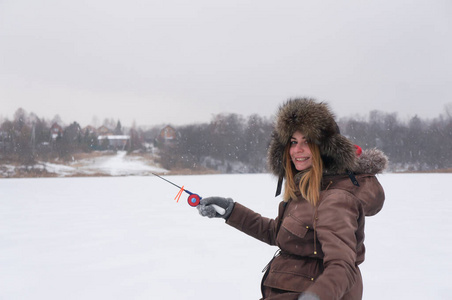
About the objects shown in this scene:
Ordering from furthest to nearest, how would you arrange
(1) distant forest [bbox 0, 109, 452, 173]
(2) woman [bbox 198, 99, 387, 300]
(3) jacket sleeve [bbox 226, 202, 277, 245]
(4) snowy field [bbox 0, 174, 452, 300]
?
(1) distant forest [bbox 0, 109, 452, 173], (4) snowy field [bbox 0, 174, 452, 300], (3) jacket sleeve [bbox 226, 202, 277, 245], (2) woman [bbox 198, 99, 387, 300]

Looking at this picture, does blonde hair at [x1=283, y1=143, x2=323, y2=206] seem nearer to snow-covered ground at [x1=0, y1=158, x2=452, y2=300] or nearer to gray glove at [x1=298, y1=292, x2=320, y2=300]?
gray glove at [x1=298, y1=292, x2=320, y2=300]

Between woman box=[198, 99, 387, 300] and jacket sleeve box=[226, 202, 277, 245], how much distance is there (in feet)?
1.07

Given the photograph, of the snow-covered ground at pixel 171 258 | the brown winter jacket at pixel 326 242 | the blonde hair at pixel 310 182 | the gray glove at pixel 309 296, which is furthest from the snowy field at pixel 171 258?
the gray glove at pixel 309 296

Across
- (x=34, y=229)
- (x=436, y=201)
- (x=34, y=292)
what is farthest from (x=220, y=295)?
(x=436, y=201)

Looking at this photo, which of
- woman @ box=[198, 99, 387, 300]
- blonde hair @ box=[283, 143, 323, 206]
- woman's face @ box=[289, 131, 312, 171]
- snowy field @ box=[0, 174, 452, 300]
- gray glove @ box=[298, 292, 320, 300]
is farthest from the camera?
snowy field @ box=[0, 174, 452, 300]

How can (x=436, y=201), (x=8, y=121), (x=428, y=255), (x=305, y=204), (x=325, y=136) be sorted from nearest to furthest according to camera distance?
1. (x=305, y=204)
2. (x=325, y=136)
3. (x=428, y=255)
4. (x=436, y=201)
5. (x=8, y=121)

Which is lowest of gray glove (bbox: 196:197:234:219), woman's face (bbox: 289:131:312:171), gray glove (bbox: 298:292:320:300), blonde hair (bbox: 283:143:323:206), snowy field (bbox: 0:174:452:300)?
snowy field (bbox: 0:174:452:300)

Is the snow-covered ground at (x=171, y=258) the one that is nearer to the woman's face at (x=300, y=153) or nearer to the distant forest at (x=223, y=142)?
the woman's face at (x=300, y=153)

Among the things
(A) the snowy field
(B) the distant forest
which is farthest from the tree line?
(A) the snowy field

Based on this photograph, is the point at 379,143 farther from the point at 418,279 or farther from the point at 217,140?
the point at 418,279

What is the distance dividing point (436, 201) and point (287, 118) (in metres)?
11.2

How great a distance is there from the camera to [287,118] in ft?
6.36

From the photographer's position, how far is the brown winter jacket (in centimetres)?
142

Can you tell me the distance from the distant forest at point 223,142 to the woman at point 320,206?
51.1 m
